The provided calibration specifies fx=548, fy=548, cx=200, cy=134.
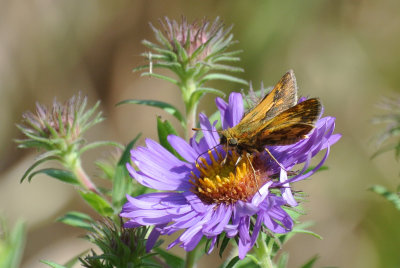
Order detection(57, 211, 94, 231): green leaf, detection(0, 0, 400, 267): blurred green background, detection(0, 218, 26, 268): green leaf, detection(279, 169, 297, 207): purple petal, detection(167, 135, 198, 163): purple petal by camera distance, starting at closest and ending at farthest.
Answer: detection(279, 169, 297, 207): purple petal, detection(167, 135, 198, 163): purple petal, detection(57, 211, 94, 231): green leaf, detection(0, 218, 26, 268): green leaf, detection(0, 0, 400, 267): blurred green background

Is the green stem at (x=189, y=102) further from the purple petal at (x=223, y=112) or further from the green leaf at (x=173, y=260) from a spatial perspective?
the green leaf at (x=173, y=260)

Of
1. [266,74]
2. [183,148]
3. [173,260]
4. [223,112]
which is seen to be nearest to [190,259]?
[173,260]

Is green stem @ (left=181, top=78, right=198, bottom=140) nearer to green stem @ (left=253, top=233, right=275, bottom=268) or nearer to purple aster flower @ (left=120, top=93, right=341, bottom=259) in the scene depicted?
purple aster flower @ (left=120, top=93, right=341, bottom=259)

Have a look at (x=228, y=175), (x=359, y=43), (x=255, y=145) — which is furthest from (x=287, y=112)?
(x=359, y=43)

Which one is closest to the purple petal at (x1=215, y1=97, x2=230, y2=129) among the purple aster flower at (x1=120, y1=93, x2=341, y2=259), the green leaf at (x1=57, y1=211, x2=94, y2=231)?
the purple aster flower at (x1=120, y1=93, x2=341, y2=259)

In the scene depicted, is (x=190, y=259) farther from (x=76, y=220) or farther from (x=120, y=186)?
(x=76, y=220)
